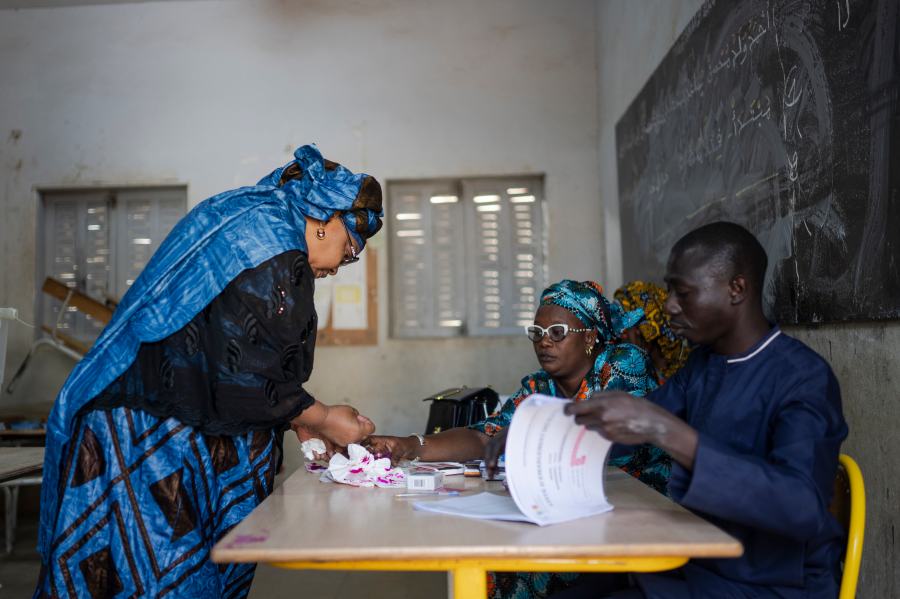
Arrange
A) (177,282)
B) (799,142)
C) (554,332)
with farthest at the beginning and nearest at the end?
(554,332) < (799,142) < (177,282)

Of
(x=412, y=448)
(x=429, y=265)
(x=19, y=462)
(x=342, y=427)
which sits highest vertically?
(x=429, y=265)

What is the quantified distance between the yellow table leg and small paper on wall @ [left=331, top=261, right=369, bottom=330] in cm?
507

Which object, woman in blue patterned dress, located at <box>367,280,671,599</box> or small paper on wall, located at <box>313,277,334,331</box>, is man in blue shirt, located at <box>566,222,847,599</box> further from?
small paper on wall, located at <box>313,277,334,331</box>

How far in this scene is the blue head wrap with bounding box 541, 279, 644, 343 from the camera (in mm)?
2650

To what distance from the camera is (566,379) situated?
8.69ft

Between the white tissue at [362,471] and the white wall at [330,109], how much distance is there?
4281 mm

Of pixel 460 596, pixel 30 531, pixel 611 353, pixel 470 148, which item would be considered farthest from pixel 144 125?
pixel 460 596

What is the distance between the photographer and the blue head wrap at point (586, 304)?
2.65 meters

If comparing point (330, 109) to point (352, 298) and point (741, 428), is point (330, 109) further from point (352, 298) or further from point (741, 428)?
point (741, 428)

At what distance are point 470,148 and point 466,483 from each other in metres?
4.75

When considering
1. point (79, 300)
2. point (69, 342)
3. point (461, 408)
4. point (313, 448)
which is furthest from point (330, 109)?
point (313, 448)

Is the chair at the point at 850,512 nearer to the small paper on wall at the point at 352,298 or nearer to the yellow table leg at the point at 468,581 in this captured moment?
the yellow table leg at the point at 468,581

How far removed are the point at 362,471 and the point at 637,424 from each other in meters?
0.87

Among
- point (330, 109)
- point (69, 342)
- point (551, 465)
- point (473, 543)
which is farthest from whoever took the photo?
point (330, 109)
